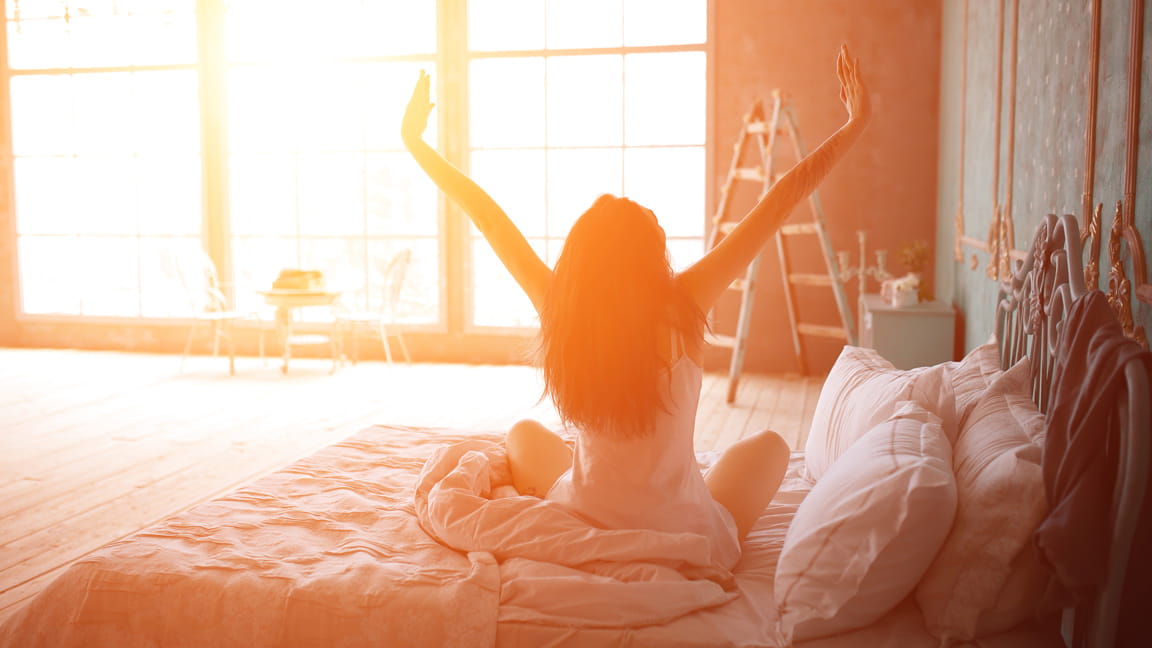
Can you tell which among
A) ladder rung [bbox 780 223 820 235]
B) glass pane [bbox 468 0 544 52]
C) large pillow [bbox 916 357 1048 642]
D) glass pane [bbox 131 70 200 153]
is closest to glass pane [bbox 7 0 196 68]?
glass pane [bbox 131 70 200 153]

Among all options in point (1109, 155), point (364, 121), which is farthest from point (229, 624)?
point (364, 121)

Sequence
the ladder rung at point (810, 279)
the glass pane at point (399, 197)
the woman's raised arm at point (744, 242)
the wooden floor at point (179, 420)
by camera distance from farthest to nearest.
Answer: the glass pane at point (399, 197), the ladder rung at point (810, 279), the wooden floor at point (179, 420), the woman's raised arm at point (744, 242)

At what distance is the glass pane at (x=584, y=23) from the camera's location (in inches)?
282

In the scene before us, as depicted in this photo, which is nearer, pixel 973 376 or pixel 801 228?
pixel 973 376

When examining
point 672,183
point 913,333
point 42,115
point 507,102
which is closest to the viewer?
point 913,333

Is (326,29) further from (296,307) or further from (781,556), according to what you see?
(781,556)

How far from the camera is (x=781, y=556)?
73.8 inches

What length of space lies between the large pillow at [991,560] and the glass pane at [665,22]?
5.69m

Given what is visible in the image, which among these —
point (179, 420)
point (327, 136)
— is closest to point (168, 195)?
point (327, 136)

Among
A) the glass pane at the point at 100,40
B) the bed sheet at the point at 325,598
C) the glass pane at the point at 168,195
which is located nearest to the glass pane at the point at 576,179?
the glass pane at the point at 168,195

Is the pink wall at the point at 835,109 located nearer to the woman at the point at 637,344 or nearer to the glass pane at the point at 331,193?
the glass pane at the point at 331,193

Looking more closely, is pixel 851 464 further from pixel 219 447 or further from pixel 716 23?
pixel 716 23

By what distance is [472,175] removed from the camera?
758cm

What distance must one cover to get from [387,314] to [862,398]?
5584 mm
